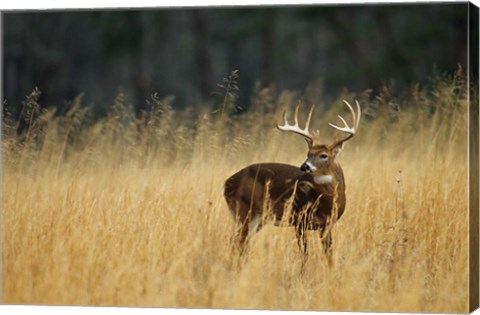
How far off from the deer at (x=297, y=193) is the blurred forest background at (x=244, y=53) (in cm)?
363

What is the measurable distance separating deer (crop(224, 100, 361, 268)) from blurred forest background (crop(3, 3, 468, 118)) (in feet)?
11.9

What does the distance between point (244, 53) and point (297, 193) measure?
10.3 metres

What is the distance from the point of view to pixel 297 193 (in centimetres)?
714

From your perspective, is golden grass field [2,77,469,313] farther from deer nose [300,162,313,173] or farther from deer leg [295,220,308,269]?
deer nose [300,162,313,173]

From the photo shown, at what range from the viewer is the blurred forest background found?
1265 cm

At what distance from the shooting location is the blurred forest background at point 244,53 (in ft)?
41.5

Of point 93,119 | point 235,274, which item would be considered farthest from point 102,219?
point 93,119

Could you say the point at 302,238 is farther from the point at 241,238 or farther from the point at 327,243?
the point at 241,238

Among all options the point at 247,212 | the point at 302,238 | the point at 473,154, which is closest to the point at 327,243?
the point at 302,238

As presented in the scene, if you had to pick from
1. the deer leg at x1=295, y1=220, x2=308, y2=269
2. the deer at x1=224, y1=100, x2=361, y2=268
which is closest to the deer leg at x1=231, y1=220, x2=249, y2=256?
the deer at x1=224, y1=100, x2=361, y2=268

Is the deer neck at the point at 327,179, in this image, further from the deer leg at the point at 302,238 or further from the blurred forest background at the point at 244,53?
the blurred forest background at the point at 244,53

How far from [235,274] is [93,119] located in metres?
5.68

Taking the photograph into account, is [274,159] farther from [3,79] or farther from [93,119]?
[93,119]

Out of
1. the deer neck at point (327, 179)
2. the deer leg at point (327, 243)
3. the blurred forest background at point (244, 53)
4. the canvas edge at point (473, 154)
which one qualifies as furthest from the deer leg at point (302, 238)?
the blurred forest background at point (244, 53)
